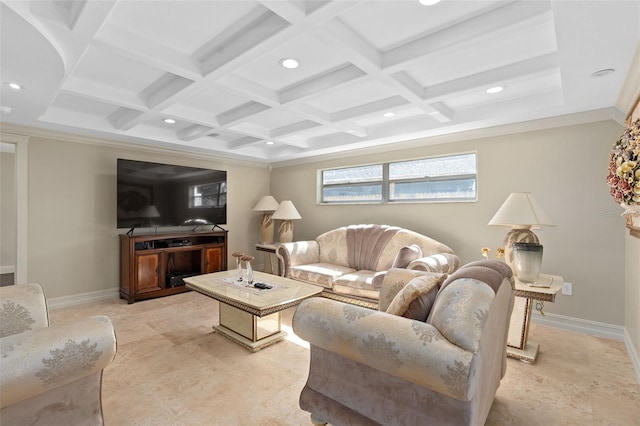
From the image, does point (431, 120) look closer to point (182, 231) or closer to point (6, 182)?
point (182, 231)

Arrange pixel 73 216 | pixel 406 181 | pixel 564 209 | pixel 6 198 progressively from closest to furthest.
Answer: pixel 564 209 < pixel 73 216 < pixel 406 181 < pixel 6 198

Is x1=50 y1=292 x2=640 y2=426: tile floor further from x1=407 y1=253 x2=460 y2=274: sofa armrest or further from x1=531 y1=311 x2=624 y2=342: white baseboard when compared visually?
x1=407 y1=253 x2=460 y2=274: sofa armrest

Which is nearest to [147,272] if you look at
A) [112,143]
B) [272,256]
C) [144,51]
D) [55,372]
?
[272,256]

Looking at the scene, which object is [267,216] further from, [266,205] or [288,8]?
[288,8]

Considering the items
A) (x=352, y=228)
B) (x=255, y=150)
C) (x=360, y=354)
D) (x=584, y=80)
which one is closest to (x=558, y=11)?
(x=584, y=80)

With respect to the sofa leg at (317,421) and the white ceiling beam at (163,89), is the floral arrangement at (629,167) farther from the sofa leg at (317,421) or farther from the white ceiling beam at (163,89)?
the white ceiling beam at (163,89)

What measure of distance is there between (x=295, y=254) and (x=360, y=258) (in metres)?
0.90

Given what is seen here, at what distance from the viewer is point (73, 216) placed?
3.88 m

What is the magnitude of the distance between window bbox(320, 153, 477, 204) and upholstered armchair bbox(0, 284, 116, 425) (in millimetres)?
3780

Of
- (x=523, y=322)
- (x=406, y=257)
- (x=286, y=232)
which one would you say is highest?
(x=286, y=232)

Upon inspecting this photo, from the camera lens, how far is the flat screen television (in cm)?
405

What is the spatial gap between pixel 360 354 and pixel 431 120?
299cm

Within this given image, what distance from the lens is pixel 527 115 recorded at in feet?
10.1

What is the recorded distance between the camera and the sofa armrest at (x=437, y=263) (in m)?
2.89
